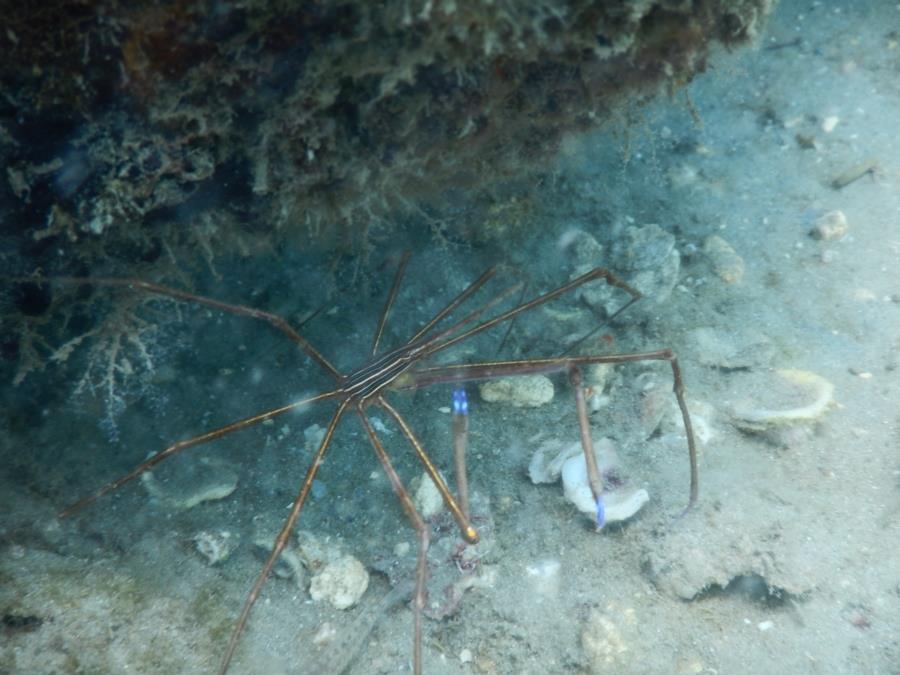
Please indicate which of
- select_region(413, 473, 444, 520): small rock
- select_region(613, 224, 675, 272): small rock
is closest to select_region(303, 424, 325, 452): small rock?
select_region(413, 473, 444, 520): small rock

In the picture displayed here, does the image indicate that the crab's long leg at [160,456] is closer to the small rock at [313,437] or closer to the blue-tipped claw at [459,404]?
the small rock at [313,437]

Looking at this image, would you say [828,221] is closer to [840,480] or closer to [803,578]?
[840,480]

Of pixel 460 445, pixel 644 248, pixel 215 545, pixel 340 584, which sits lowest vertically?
pixel 340 584

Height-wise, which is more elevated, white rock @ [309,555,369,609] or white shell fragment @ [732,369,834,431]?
white shell fragment @ [732,369,834,431]

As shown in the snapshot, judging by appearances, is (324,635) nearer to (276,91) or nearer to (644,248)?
(276,91)

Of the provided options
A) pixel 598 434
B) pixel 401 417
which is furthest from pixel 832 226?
pixel 401 417

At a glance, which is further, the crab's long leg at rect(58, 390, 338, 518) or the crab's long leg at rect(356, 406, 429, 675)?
the crab's long leg at rect(58, 390, 338, 518)

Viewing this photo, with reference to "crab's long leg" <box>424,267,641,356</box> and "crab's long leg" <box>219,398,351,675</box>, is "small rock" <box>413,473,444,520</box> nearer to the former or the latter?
"crab's long leg" <box>219,398,351,675</box>
